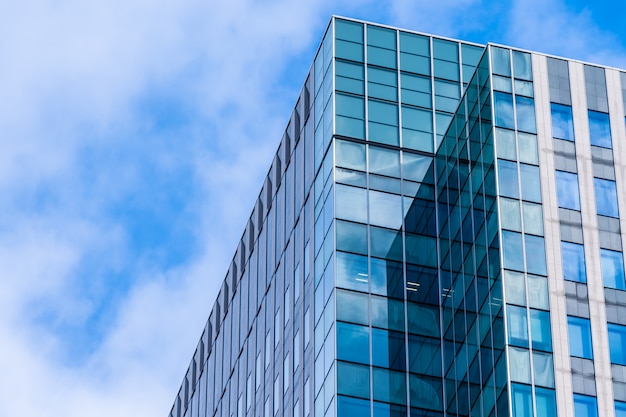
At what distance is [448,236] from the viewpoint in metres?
75.4

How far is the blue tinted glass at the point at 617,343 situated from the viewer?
218ft

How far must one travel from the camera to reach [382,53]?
81375mm

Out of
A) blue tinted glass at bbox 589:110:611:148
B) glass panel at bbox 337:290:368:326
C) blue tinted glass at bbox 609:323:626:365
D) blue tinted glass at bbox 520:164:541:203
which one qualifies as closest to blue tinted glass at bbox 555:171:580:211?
blue tinted glass at bbox 520:164:541:203

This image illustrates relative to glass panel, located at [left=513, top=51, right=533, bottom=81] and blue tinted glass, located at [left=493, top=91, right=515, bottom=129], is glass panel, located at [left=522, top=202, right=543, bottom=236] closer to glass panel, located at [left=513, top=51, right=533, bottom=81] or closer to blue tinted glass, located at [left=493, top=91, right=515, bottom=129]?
blue tinted glass, located at [left=493, top=91, right=515, bottom=129]

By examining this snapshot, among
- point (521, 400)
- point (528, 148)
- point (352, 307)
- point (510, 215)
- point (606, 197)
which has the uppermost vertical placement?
point (528, 148)

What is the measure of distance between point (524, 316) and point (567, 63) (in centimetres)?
1397

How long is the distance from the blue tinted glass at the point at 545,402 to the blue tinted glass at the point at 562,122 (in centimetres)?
1295

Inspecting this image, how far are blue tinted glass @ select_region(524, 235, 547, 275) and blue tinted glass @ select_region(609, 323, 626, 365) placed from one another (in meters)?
3.76

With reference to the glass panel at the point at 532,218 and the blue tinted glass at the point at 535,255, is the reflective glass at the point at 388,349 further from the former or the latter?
the glass panel at the point at 532,218

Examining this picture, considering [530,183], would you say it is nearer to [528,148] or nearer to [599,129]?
[528,148]

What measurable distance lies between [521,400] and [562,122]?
14451 mm

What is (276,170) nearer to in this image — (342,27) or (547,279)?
(342,27)

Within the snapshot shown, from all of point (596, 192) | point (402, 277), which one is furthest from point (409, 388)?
point (596, 192)

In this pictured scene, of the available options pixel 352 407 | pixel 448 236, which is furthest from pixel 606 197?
pixel 352 407
